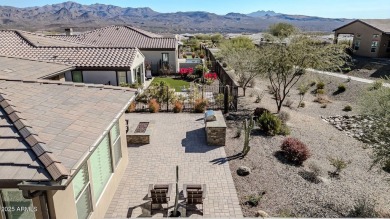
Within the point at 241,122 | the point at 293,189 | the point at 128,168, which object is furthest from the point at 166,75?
the point at 293,189

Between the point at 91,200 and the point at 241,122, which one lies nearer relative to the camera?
the point at 91,200

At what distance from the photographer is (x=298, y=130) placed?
1842 centimetres

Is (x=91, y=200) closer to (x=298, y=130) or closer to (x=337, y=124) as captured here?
(x=298, y=130)

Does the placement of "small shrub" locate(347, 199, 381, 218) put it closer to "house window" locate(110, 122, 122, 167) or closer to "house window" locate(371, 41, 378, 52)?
"house window" locate(110, 122, 122, 167)

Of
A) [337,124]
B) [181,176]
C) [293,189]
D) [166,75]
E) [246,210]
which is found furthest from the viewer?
[166,75]

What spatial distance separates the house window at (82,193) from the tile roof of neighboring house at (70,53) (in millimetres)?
17077

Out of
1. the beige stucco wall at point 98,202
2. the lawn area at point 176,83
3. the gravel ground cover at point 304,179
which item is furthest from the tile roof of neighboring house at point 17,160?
the lawn area at point 176,83

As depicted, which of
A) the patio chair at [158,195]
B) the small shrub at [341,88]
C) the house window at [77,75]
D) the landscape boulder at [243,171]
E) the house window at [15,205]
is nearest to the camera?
the house window at [15,205]

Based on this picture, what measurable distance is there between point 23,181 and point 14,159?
706mm

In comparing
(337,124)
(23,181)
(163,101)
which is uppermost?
(23,181)

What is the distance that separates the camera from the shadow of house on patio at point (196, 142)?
14.9m

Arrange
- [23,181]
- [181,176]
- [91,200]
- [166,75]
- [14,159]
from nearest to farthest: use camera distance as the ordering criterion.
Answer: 1. [23,181]
2. [14,159]
3. [91,200]
4. [181,176]
5. [166,75]

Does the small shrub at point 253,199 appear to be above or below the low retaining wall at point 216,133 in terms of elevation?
below

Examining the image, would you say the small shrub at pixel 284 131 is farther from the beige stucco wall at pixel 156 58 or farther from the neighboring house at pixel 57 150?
the beige stucco wall at pixel 156 58
